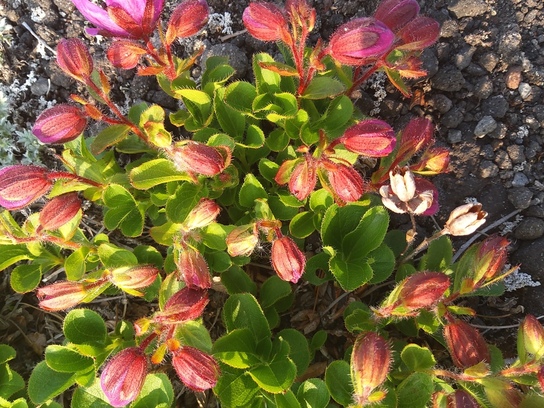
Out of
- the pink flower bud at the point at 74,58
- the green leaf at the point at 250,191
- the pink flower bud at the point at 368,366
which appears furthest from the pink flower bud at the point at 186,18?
the pink flower bud at the point at 368,366

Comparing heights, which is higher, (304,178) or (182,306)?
(304,178)

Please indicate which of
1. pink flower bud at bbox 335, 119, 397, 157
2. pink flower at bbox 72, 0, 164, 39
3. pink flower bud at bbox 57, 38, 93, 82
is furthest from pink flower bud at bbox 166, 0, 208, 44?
pink flower bud at bbox 335, 119, 397, 157

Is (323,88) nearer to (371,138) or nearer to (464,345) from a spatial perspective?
(371,138)

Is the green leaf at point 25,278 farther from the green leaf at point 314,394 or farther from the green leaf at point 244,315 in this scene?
the green leaf at point 314,394

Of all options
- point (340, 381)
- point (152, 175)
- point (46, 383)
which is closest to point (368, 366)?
point (340, 381)

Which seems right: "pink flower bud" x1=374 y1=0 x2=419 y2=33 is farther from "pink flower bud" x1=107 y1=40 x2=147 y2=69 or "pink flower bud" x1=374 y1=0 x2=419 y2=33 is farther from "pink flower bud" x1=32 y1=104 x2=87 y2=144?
"pink flower bud" x1=32 y1=104 x2=87 y2=144

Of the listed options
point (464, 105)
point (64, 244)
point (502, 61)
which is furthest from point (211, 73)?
point (502, 61)
